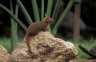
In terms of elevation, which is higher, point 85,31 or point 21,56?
point 21,56

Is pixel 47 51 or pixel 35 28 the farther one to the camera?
pixel 35 28

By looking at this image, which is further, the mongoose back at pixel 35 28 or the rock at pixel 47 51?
the mongoose back at pixel 35 28

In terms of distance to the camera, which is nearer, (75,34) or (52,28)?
(52,28)

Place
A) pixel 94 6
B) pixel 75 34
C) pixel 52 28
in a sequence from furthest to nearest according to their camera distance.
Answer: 1. pixel 94 6
2. pixel 75 34
3. pixel 52 28

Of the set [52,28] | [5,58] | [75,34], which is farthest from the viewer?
[75,34]

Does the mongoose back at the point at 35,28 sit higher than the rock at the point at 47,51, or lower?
higher

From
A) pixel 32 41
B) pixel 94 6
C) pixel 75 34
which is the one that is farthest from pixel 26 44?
pixel 94 6

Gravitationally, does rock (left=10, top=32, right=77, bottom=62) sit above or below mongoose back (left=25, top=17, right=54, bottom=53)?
below

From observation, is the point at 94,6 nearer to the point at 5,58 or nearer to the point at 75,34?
the point at 75,34

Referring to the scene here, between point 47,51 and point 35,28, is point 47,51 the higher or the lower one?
the lower one

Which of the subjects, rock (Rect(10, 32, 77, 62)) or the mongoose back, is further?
the mongoose back
